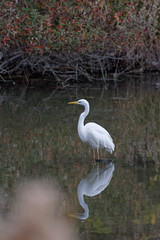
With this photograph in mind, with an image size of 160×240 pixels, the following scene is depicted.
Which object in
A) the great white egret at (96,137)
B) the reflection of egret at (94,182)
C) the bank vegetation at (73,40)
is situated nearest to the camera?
the reflection of egret at (94,182)

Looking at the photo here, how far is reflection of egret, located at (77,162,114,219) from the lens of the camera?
6.40 m

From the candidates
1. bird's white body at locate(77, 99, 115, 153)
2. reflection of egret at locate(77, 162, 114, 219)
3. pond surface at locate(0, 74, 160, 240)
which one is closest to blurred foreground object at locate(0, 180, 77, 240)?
pond surface at locate(0, 74, 160, 240)

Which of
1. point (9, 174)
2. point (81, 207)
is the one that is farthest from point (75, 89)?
point (81, 207)

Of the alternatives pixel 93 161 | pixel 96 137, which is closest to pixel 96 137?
pixel 96 137

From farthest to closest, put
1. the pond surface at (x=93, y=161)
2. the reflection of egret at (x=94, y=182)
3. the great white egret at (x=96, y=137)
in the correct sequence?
the great white egret at (x=96, y=137) → the reflection of egret at (x=94, y=182) → the pond surface at (x=93, y=161)

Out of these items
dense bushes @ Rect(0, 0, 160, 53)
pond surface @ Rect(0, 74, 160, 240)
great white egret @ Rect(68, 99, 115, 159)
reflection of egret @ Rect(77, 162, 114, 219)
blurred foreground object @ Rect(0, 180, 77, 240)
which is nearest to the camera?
blurred foreground object @ Rect(0, 180, 77, 240)

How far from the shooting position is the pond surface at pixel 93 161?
18.2 ft

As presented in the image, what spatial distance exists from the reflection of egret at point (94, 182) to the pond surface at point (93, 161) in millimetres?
12

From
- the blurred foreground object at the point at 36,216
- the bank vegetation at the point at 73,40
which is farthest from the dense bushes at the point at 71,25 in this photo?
the blurred foreground object at the point at 36,216

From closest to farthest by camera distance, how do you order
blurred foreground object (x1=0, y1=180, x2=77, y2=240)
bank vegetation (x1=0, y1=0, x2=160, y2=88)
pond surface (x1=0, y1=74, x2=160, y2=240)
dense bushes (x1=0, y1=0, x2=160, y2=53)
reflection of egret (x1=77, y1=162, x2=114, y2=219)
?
blurred foreground object (x1=0, y1=180, x2=77, y2=240)
pond surface (x1=0, y1=74, x2=160, y2=240)
reflection of egret (x1=77, y1=162, x2=114, y2=219)
dense bushes (x1=0, y1=0, x2=160, y2=53)
bank vegetation (x1=0, y1=0, x2=160, y2=88)

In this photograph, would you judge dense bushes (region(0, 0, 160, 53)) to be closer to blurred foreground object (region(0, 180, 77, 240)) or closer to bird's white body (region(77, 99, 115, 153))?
bird's white body (region(77, 99, 115, 153))

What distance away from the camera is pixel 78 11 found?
1526 centimetres

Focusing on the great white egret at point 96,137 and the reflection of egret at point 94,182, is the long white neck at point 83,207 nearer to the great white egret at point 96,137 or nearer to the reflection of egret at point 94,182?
the reflection of egret at point 94,182

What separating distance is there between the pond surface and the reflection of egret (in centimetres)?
1
